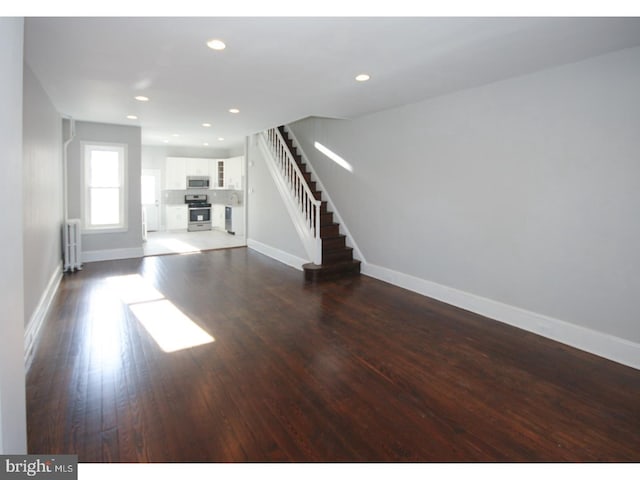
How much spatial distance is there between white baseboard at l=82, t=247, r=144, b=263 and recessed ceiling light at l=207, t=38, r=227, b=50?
519cm

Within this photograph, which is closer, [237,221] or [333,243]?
[333,243]

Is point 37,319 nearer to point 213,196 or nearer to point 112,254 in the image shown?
point 112,254

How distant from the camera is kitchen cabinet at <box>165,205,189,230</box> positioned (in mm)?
10633

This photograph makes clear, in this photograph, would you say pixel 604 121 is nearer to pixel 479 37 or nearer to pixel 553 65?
pixel 553 65

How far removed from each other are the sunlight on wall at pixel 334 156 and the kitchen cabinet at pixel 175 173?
551 cm

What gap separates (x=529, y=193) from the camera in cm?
351

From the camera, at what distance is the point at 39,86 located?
395 cm

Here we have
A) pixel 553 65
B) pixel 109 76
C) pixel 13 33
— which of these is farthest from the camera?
pixel 109 76

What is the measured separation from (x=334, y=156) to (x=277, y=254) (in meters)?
2.14

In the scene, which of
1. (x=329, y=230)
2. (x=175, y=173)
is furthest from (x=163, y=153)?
(x=329, y=230)

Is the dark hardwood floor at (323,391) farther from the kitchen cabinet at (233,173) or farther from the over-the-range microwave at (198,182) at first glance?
the over-the-range microwave at (198,182)
